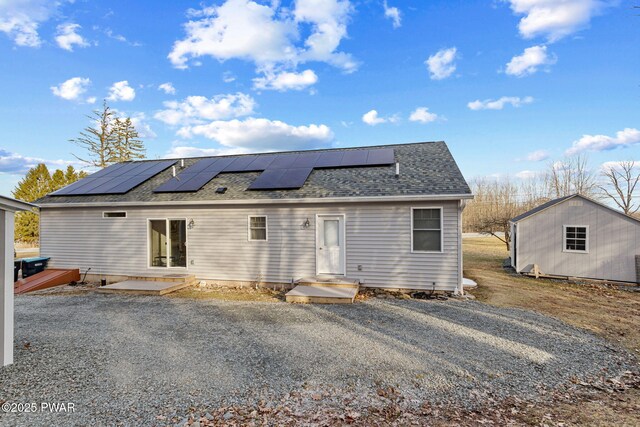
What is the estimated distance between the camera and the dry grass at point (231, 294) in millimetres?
7870

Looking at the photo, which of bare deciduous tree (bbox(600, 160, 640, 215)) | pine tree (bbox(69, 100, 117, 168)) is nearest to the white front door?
bare deciduous tree (bbox(600, 160, 640, 215))

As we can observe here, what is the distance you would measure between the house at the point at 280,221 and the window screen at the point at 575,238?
15.9 ft

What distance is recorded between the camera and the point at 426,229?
7.93 metres

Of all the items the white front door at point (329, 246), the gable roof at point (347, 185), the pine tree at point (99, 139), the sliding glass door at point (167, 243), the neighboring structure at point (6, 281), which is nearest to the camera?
the neighboring structure at point (6, 281)

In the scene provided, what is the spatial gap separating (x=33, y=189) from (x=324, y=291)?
91.0ft

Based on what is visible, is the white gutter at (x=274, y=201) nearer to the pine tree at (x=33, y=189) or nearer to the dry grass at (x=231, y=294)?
the dry grass at (x=231, y=294)

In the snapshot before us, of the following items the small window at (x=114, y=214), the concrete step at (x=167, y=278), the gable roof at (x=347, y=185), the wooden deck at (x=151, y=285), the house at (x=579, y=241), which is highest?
the gable roof at (x=347, y=185)

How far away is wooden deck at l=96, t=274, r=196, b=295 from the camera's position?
833 centimetres

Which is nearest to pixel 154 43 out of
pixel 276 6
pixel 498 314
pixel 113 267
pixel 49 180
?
pixel 276 6

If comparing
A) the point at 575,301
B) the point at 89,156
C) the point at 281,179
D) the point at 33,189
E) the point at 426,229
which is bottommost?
the point at 575,301

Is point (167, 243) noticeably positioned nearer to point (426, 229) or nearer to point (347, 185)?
point (347, 185)

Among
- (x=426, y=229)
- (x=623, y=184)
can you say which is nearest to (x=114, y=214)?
(x=426, y=229)

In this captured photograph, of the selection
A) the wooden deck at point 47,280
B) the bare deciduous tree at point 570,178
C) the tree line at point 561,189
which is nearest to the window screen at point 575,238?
the tree line at point 561,189

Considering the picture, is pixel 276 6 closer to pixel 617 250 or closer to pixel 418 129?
pixel 418 129
